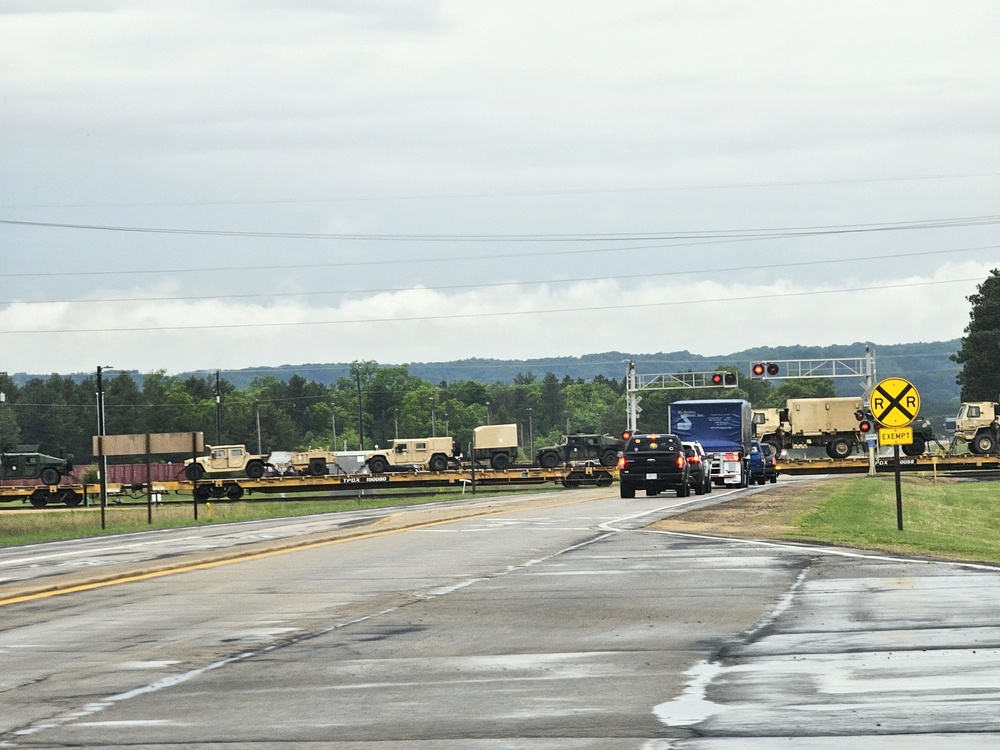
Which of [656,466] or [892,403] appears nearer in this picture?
[892,403]

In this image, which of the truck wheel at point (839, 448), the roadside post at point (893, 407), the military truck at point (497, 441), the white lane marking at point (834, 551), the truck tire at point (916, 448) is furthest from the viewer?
the military truck at point (497, 441)

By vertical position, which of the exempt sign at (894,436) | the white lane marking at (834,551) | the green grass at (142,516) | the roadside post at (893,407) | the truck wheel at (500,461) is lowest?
the green grass at (142,516)

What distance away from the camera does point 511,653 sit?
11594mm

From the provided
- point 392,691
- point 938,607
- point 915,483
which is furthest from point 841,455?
point 392,691

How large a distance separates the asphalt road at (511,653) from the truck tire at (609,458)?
59789 millimetres

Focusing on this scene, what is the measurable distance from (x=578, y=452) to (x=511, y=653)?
74743 millimetres

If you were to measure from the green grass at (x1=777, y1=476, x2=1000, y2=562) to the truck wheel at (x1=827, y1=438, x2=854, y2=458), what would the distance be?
702 inches

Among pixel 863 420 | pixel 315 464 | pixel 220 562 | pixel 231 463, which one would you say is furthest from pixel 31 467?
pixel 220 562

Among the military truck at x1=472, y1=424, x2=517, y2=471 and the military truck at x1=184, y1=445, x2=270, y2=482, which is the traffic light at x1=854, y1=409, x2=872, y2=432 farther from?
the military truck at x1=184, y1=445, x2=270, y2=482

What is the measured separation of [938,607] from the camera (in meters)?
14.0

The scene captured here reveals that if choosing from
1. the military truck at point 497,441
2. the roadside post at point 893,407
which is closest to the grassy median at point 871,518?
the roadside post at point 893,407

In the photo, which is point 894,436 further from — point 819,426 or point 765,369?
point 819,426

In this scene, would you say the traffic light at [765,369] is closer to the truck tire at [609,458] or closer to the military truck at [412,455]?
the truck tire at [609,458]

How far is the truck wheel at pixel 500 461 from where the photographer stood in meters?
89.2
